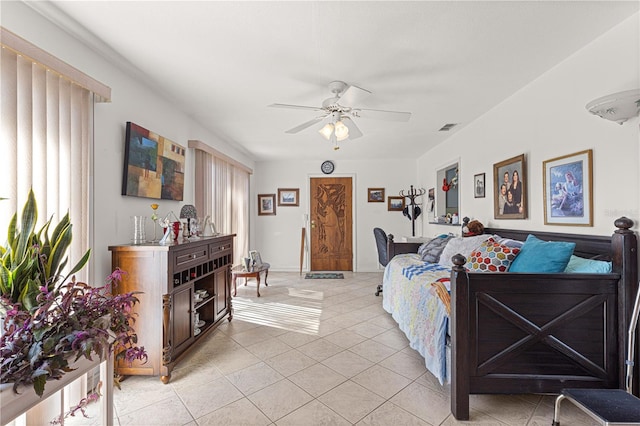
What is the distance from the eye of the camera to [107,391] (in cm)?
132

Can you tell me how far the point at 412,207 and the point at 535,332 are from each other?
13.4ft

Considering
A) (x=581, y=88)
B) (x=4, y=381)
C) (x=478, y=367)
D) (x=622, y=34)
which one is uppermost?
(x=622, y=34)

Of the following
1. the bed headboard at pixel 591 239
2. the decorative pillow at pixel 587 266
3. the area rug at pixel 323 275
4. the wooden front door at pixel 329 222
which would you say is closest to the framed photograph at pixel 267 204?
the wooden front door at pixel 329 222

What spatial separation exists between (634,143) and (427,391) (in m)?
2.02

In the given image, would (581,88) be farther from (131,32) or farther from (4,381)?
(4,381)

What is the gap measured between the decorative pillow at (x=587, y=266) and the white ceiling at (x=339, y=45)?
4.87 feet

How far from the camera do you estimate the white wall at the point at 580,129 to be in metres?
1.73

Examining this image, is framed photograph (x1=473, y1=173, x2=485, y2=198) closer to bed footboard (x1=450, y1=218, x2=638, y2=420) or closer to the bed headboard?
the bed headboard

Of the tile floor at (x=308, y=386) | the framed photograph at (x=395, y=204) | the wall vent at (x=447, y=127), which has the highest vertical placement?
the wall vent at (x=447, y=127)

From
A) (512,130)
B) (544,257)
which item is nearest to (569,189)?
(544,257)

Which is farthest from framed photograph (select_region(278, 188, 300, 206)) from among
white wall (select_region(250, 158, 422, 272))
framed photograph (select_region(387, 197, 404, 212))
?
framed photograph (select_region(387, 197, 404, 212))

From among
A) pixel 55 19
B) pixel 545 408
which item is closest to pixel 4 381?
pixel 55 19

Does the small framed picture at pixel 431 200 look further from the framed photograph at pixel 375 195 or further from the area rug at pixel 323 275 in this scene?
the area rug at pixel 323 275

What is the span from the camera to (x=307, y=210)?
6145 millimetres
